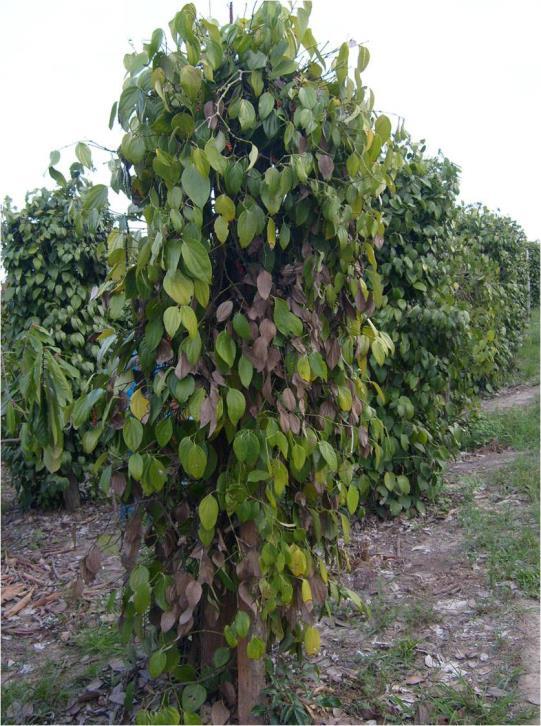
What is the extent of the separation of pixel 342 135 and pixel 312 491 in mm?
1140

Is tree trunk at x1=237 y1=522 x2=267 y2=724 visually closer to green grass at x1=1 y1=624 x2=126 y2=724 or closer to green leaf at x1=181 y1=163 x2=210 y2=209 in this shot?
green grass at x1=1 y1=624 x2=126 y2=724

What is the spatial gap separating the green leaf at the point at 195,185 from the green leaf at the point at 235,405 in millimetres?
527

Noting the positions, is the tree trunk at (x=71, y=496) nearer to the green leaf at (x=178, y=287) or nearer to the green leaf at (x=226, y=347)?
the green leaf at (x=226, y=347)

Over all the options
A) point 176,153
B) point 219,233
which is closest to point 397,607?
point 219,233

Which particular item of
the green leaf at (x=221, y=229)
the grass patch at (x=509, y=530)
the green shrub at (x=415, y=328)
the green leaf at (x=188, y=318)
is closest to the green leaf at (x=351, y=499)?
the green leaf at (x=188, y=318)

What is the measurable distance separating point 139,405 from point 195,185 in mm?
643

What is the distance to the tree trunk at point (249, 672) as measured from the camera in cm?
205

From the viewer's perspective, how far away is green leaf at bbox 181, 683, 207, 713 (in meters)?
2.02

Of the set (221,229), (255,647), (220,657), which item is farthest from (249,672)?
(221,229)

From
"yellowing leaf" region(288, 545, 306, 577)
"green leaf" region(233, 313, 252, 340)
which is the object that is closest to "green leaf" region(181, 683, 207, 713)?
"yellowing leaf" region(288, 545, 306, 577)

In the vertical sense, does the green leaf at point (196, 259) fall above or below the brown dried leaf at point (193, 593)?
above

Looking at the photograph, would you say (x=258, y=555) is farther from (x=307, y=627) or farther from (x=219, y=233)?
(x=219, y=233)

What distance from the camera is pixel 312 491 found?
220 centimetres

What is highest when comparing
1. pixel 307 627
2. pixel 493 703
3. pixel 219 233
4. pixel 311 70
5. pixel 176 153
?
pixel 311 70
